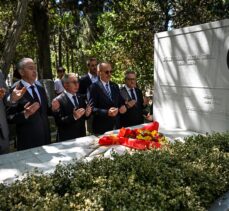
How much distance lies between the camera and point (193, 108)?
5562 millimetres

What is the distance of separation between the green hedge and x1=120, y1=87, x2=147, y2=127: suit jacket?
7.87 feet

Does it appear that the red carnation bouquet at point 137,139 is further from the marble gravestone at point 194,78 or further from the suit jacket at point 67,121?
the marble gravestone at point 194,78

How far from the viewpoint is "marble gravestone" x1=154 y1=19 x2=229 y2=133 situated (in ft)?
16.3

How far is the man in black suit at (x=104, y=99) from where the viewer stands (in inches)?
208

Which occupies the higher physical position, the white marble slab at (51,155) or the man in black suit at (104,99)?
the man in black suit at (104,99)

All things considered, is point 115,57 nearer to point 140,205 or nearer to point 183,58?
point 183,58

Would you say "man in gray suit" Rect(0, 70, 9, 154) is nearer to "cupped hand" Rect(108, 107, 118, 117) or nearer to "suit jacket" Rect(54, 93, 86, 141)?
"suit jacket" Rect(54, 93, 86, 141)

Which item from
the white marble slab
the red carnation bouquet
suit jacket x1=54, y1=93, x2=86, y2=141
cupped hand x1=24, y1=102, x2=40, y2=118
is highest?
cupped hand x1=24, y1=102, x2=40, y2=118

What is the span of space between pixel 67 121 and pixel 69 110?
179 millimetres

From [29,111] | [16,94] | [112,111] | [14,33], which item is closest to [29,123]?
[29,111]

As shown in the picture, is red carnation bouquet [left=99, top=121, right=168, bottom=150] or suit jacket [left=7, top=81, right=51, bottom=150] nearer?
red carnation bouquet [left=99, top=121, right=168, bottom=150]

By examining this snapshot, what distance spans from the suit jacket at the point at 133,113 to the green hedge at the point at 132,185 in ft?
7.87

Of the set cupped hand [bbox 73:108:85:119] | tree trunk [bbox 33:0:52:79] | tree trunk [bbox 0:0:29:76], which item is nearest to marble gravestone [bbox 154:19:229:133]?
cupped hand [bbox 73:108:85:119]

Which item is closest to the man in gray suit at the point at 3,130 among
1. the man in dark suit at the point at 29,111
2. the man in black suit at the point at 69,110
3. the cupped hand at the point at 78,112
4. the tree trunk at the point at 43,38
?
the man in dark suit at the point at 29,111
